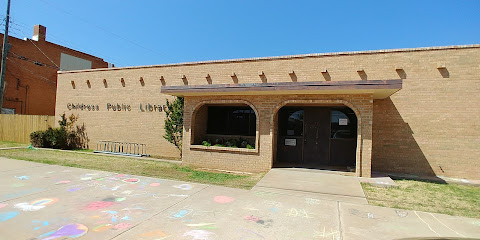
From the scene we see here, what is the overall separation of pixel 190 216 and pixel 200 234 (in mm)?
766

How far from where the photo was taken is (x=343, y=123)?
10.2 metres

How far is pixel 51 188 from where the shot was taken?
19.8 ft

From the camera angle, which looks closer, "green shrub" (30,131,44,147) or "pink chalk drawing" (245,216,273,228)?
"pink chalk drawing" (245,216,273,228)

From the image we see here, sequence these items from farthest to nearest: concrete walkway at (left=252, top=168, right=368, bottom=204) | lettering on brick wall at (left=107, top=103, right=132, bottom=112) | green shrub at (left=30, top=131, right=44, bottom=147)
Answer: green shrub at (left=30, top=131, right=44, bottom=147) → lettering on brick wall at (left=107, top=103, right=132, bottom=112) → concrete walkway at (left=252, top=168, right=368, bottom=204)

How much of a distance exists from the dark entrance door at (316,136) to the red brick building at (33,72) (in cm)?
2399

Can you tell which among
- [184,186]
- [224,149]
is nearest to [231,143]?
[224,149]

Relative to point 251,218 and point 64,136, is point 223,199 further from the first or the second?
point 64,136

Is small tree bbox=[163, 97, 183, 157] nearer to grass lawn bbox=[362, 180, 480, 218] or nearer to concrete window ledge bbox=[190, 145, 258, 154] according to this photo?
concrete window ledge bbox=[190, 145, 258, 154]

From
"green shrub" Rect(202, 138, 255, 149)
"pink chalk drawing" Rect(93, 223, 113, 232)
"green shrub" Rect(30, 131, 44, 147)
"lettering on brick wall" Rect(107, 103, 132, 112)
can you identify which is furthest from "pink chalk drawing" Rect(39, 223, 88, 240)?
"green shrub" Rect(30, 131, 44, 147)

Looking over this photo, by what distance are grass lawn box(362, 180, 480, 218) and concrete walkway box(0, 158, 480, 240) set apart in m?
0.64

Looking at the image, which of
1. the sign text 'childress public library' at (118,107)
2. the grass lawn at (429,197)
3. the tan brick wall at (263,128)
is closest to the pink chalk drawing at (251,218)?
the grass lawn at (429,197)

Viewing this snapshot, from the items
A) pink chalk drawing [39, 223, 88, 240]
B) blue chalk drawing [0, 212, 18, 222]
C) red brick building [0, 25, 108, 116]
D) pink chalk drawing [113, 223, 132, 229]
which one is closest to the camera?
pink chalk drawing [39, 223, 88, 240]

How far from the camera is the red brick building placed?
67.3 feet

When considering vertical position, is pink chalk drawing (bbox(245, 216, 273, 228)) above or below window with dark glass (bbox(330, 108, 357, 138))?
below
